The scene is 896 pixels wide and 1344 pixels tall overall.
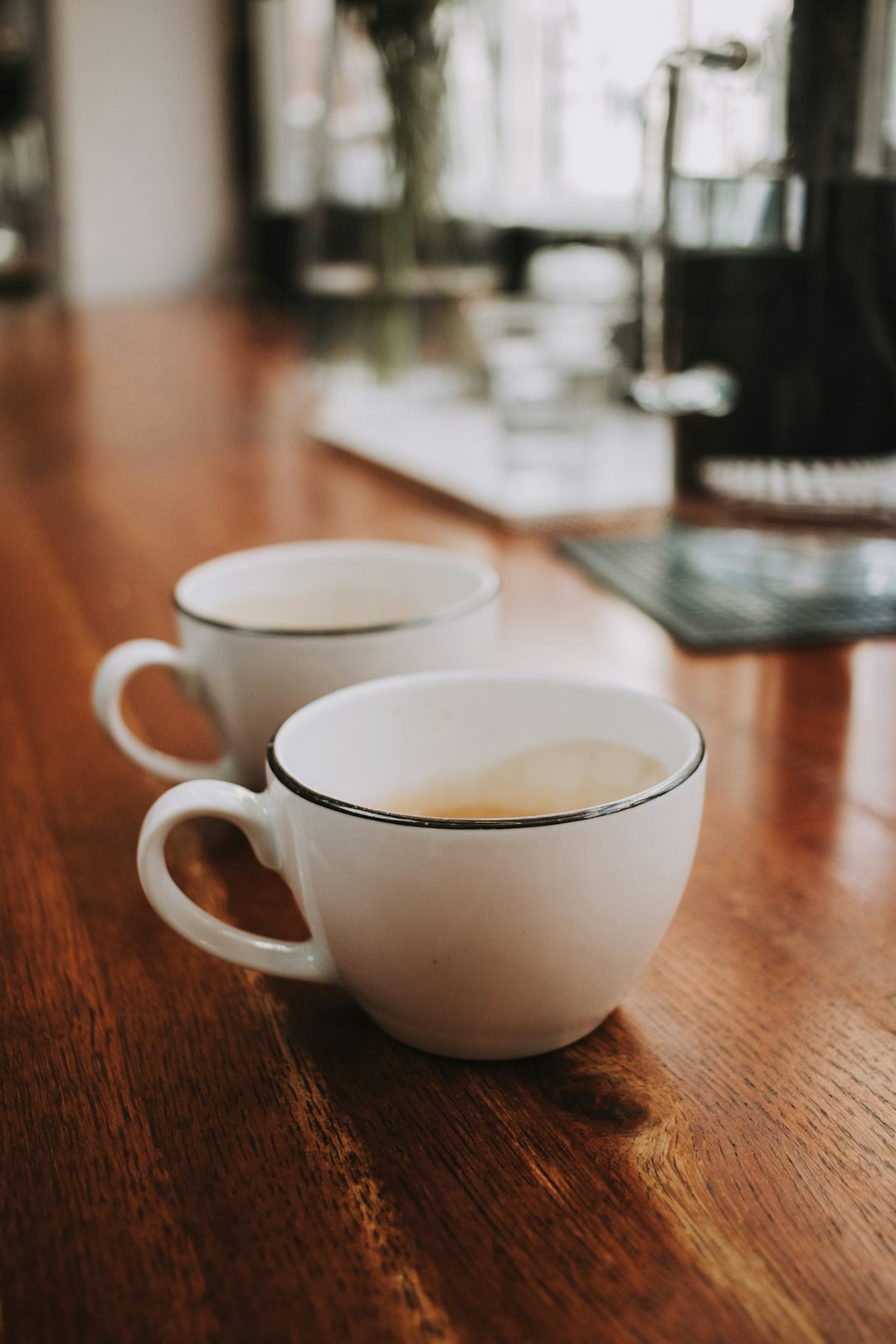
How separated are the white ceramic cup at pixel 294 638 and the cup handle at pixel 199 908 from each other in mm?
110

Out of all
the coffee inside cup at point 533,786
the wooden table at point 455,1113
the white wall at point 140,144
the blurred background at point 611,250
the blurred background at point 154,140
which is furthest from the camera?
the white wall at point 140,144

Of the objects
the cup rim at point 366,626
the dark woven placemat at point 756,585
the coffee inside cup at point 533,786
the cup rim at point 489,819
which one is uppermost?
the cup rim at point 489,819

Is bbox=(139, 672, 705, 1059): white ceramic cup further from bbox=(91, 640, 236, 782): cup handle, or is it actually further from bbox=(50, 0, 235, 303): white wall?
bbox=(50, 0, 235, 303): white wall

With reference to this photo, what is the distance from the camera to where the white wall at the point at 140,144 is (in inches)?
160

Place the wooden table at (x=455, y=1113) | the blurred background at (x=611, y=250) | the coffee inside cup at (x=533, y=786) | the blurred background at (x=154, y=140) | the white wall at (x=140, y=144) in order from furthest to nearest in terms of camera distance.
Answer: the white wall at (x=140, y=144) → the blurred background at (x=154, y=140) → the blurred background at (x=611, y=250) → the coffee inside cup at (x=533, y=786) → the wooden table at (x=455, y=1113)

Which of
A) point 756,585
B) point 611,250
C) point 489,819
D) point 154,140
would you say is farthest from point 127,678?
point 154,140

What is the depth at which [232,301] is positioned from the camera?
2754mm

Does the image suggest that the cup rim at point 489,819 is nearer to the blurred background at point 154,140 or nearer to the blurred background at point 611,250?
the blurred background at point 611,250

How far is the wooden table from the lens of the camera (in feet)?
0.85

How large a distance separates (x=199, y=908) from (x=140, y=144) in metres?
4.31

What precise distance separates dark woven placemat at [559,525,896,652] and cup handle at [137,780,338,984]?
37 cm

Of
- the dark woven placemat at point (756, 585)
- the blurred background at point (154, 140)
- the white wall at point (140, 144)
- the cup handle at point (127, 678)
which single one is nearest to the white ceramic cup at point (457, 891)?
the cup handle at point (127, 678)

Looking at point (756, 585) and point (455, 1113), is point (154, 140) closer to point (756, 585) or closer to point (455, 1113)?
point (756, 585)

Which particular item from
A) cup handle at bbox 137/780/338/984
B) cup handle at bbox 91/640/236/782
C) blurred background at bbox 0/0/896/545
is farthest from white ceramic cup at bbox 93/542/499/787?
blurred background at bbox 0/0/896/545
